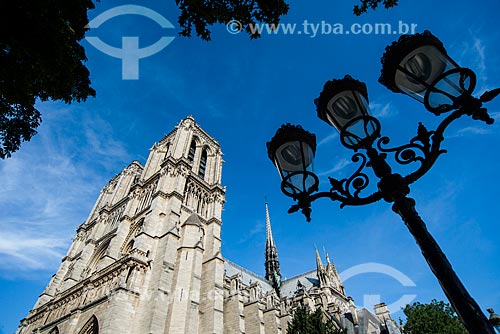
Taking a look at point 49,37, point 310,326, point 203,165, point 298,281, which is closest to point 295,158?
point 49,37

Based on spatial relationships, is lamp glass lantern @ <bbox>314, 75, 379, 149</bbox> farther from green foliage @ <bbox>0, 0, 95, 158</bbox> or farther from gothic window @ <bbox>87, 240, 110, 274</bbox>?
gothic window @ <bbox>87, 240, 110, 274</bbox>

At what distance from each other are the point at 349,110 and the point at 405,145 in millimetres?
857

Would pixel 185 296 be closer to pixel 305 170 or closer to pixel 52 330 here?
pixel 52 330

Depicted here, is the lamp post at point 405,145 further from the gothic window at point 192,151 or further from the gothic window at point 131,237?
the gothic window at point 192,151

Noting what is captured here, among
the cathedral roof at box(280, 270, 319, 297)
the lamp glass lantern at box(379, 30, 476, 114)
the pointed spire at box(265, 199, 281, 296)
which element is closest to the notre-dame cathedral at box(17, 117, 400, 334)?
the cathedral roof at box(280, 270, 319, 297)

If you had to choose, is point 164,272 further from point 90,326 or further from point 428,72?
point 428,72

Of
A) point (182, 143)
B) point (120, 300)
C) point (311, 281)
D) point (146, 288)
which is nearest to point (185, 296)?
point (146, 288)

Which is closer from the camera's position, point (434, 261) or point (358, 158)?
point (434, 261)

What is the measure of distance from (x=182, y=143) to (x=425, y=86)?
27049mm

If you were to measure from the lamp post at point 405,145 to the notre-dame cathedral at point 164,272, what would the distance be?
1487 cm

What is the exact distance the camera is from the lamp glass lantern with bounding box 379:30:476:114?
2865 mm

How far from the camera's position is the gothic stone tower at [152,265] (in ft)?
51.6

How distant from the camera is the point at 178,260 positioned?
18719 millimetres

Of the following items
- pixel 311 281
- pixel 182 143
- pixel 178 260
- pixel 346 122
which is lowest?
pixel 346 122
